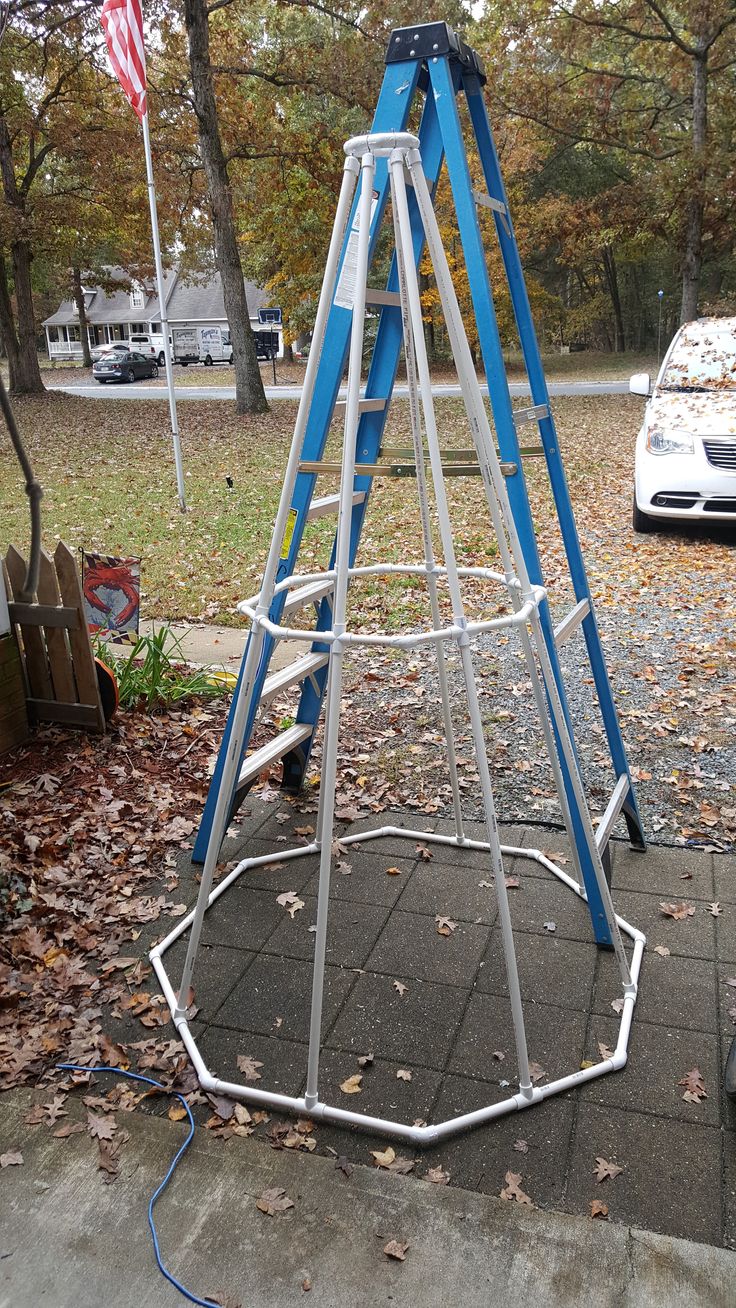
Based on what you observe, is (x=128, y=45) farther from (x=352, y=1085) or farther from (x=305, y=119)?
(x=305, y=119)

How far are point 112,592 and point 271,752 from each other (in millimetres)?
2248

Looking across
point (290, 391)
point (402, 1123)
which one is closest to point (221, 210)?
point (290, 391)

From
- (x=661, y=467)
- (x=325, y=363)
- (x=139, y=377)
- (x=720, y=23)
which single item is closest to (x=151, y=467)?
(x=661, y=467)

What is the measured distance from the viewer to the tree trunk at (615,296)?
35031 millimetres

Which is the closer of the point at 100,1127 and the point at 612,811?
the point at 100,1127

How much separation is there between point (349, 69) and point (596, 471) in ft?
35.1

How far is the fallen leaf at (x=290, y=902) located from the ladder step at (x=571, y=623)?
144 cm

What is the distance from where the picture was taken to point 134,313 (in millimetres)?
62938

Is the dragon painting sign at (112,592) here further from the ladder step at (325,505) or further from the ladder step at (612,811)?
the ladder step at (612,811)

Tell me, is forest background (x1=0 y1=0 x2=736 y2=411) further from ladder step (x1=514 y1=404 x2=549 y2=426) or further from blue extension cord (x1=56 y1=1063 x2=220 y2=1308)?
blue extension cord (x1=56 y1=1063 x2=220 y2=1308)

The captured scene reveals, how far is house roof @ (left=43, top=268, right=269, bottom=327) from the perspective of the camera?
180ft

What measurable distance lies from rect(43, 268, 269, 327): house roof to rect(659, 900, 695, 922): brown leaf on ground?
49.0m

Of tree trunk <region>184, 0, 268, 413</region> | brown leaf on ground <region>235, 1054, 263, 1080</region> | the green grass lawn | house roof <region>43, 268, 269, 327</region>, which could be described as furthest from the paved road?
house roof <region>43, 268, 269, 327</region>

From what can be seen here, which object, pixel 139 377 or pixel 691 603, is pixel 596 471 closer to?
pixel 691 603
